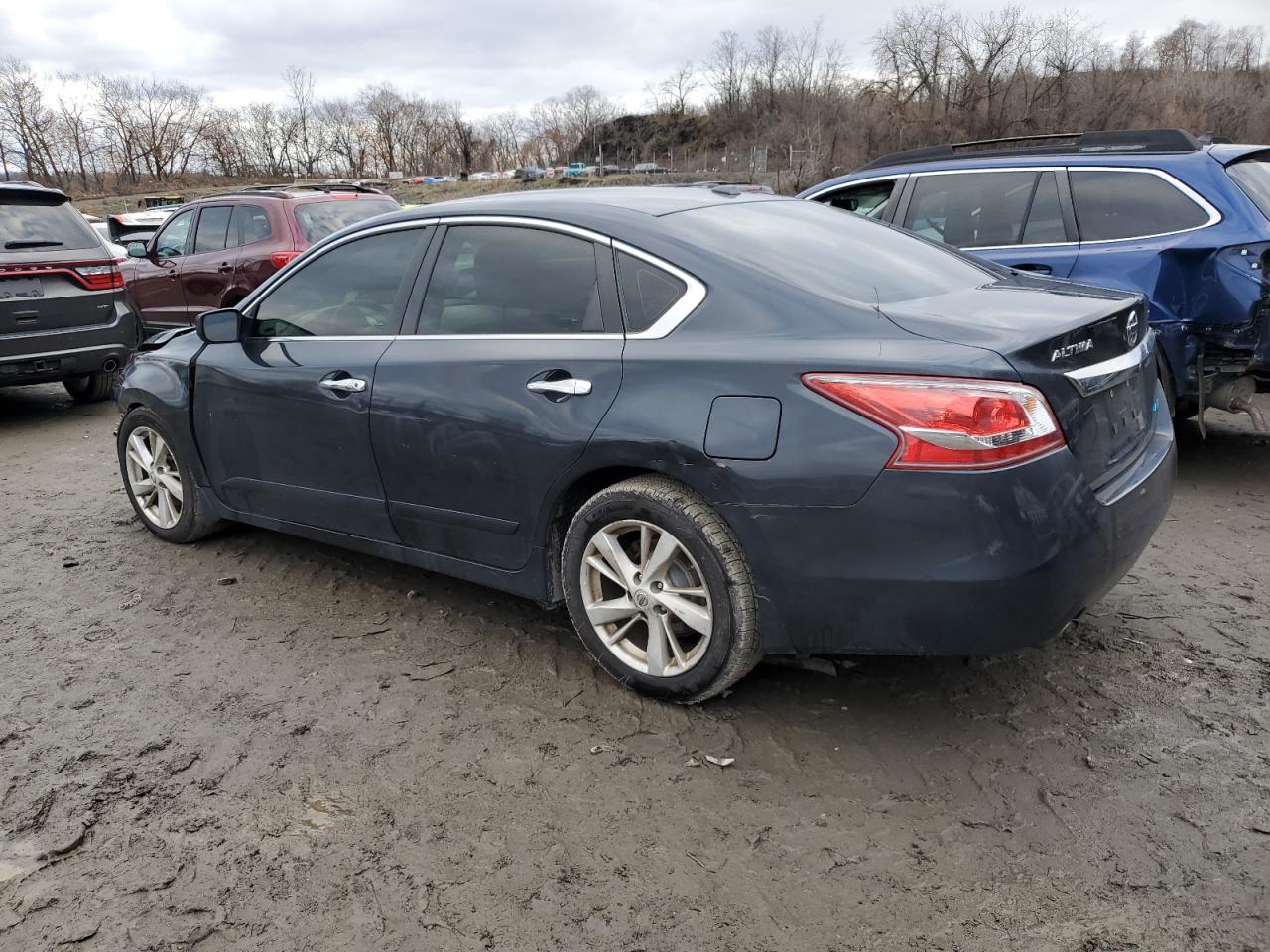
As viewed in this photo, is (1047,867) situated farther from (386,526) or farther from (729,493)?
(386,526)

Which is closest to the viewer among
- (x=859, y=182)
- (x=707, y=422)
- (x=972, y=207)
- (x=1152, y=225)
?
(x=707, y=422)

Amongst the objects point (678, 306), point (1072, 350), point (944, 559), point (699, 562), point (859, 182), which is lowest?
point (699, 562)

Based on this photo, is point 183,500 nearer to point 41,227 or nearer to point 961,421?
point 961,421

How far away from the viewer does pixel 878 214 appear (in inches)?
259

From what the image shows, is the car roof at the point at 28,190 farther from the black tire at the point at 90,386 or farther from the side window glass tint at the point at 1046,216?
the side window glass tint at the point at 1046,216

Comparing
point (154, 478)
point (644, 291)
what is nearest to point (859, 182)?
point (644, 291)

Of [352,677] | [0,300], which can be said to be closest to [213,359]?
[352,677]

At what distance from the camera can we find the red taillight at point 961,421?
8.16 ft

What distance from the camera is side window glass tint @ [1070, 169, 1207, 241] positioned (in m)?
5.18

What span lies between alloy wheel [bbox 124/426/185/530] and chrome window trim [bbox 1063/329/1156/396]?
393cm

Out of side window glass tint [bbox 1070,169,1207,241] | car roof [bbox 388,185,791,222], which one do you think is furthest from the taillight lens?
side window glass tint [bbox 1070,169,1207,241]

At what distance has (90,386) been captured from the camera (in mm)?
8883

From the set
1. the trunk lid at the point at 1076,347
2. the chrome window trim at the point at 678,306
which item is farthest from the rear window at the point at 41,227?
the trunk lid at the point at 1076,347

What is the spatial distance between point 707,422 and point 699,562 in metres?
0.41
